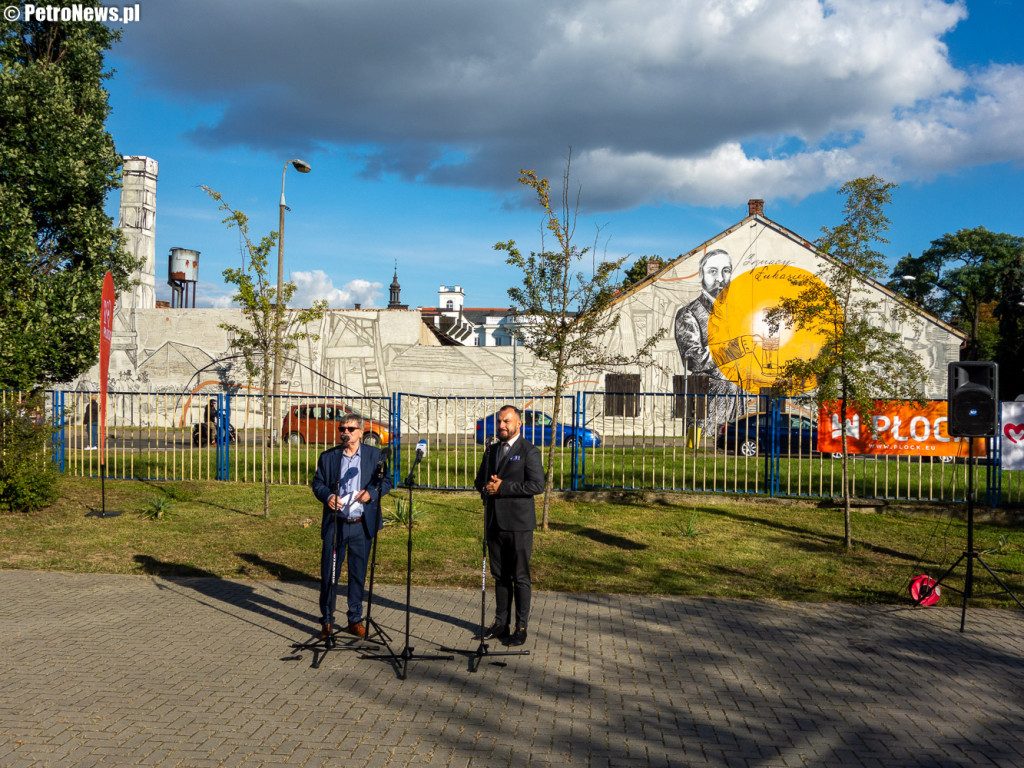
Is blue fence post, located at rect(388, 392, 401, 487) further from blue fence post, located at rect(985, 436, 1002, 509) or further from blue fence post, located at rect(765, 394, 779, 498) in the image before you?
blue fence post, located at rect(985, 436, 1002, 509)

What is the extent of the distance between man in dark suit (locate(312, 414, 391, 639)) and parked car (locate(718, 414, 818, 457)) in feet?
29.8

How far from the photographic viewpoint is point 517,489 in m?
6.75

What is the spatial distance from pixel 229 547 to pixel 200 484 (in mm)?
6309

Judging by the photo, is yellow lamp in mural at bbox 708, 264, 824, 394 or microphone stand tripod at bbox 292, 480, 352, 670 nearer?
microphone stand tripod at bbox 292, 480, 352, 670

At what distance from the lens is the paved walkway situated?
15.4ft

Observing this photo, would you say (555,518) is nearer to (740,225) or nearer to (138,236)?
(740,225)

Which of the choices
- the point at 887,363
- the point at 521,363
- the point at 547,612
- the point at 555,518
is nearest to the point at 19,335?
the point at 555,518

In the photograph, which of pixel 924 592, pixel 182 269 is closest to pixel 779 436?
pixel 924 592

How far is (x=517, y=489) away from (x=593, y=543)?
505 cm

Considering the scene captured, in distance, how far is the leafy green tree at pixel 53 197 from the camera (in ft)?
49.5

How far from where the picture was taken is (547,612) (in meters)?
7.90

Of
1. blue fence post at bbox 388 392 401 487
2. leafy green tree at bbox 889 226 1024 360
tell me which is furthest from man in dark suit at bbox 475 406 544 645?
leafy green tree at bbox 889 226 1024 360

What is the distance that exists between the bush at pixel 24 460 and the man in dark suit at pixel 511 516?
30.5 ft

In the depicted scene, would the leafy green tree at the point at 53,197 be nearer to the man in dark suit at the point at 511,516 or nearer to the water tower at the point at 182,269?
the man in dark suit at the point at 511,516
